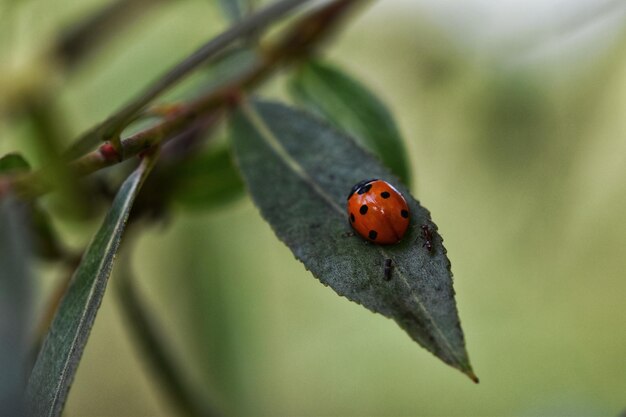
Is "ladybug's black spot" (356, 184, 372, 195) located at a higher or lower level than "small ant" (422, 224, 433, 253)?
higher

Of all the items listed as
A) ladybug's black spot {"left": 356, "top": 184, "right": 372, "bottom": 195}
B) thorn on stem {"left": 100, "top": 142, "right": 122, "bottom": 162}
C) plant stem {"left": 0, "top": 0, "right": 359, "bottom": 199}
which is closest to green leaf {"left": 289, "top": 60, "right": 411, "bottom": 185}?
plant stem {"left": 0, "top": 0, "right": 359, "bottom": 199}

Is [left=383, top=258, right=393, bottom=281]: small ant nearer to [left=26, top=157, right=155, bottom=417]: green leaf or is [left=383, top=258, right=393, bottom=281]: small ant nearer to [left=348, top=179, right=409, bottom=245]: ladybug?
[left=348, top=179, right=409, bottom=245]: ladybug

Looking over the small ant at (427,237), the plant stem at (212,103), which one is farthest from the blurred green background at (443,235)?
the small ant at (427,237)

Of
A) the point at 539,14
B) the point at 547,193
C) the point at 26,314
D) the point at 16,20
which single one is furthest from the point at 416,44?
the point at 26,314

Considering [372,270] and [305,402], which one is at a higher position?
Result: [305,402]

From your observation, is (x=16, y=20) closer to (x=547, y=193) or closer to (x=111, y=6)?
(x=111, y=6)
